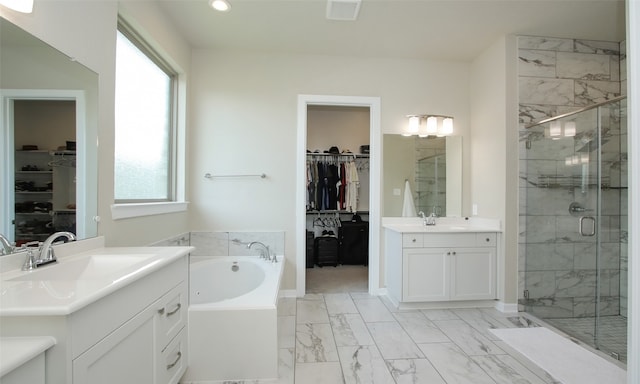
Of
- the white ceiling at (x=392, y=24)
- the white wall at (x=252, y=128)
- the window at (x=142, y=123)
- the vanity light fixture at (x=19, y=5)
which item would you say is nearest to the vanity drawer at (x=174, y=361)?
the window at (x=142, y=123)

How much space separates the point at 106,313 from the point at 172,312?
53 centimetres

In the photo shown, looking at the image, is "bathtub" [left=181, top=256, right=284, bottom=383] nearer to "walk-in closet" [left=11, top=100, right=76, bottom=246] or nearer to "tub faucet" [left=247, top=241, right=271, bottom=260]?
"walk-in closet" [left=11, top=100, right=76, bottom=246]

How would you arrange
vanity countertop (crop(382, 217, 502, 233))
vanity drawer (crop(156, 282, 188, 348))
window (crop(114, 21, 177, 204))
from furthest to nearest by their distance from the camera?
vanity countertop (crop(382, 217, 502, 233)) → window (crop(114, 21, 177, 204)) → vanity drawer (crop(156, 282, 188, 348))

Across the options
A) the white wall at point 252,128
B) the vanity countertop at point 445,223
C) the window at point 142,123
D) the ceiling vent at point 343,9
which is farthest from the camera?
the white wall at point 252,128

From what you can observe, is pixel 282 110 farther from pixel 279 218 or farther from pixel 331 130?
pixel 331 130

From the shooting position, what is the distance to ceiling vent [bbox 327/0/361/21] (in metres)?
2.16

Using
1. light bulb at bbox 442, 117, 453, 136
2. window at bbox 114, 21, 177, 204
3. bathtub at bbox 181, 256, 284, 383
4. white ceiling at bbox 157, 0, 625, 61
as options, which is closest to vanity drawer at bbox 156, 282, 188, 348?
bathtub at bbox 181, 256, 284, 383

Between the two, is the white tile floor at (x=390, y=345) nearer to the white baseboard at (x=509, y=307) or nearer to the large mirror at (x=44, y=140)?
the white baseboard at (x=509, y=307)

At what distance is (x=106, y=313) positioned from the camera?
0.94 m

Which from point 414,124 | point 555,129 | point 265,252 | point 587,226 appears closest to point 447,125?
point 414,124

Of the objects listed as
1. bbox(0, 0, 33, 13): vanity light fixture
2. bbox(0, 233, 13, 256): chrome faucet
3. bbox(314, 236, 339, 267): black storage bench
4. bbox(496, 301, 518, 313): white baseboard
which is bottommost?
Result: bbox(496, 301, 518, 313): white baseboard

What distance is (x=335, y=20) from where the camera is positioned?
95.1 inches

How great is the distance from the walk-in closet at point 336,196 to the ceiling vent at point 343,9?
1780 mm

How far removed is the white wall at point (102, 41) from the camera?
50.4 inches
